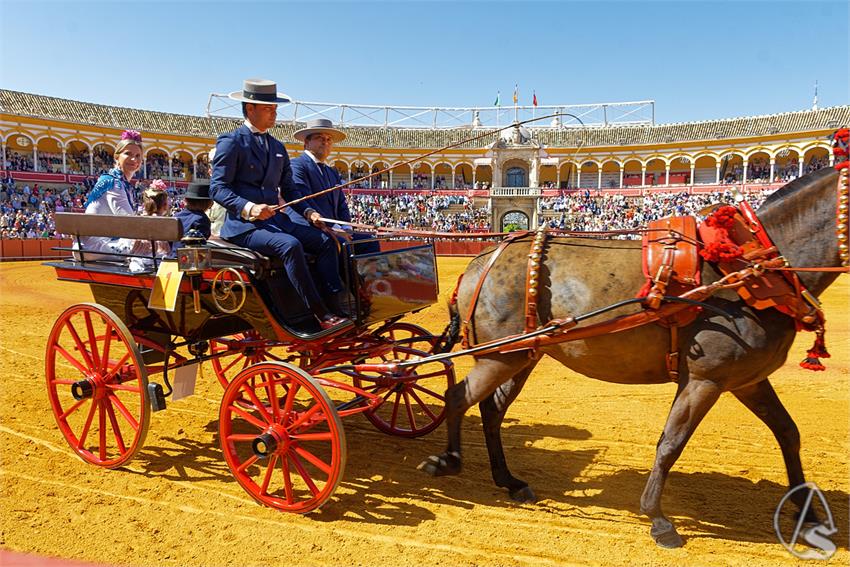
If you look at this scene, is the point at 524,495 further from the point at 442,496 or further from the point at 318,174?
the point at 318,174

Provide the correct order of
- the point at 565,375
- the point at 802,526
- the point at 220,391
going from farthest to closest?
the point at 565,375, the point at 220,391, the point at 802,526

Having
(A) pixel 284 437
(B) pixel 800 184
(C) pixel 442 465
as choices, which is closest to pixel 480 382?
(C) pixel 442 465

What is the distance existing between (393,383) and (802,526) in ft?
8.23

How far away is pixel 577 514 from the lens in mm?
3400

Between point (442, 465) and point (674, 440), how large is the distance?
59.0 inches

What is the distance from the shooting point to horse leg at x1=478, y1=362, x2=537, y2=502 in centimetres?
364

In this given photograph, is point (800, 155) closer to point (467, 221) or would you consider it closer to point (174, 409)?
point (467, 221)

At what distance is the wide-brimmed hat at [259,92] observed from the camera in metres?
3.81

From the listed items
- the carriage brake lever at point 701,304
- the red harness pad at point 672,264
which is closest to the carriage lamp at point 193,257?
the red harness pad at point 672,264

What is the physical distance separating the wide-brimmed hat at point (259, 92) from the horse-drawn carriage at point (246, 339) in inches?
39.1

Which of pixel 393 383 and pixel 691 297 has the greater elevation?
pixel 691 297

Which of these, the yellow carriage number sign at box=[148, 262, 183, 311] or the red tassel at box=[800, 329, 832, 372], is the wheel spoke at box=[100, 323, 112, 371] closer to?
the yellow carriage number sign at box=[148, 262, 183, 311]

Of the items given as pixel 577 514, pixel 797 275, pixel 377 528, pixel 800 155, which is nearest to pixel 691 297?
pixel 797 275

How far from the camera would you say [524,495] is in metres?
3.59
